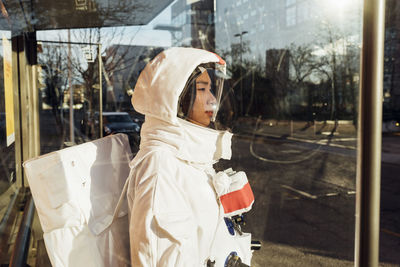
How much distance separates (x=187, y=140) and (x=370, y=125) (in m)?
0.56

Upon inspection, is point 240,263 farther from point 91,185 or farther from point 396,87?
point 396,87

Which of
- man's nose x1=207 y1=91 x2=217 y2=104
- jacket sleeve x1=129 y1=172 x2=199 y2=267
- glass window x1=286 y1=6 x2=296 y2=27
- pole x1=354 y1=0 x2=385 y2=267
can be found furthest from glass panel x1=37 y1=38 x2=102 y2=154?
glass window x1=286 y1=6 x2=296 y2=27

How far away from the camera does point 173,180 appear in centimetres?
108

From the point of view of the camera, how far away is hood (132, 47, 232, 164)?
113 cm

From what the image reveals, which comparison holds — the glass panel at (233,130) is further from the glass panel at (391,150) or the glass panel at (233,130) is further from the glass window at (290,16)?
the glass window at (290,16)

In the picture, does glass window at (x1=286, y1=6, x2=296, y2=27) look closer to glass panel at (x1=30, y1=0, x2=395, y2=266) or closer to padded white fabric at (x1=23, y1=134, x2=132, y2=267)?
glass panel at (x1=30, y1=0, x2=395, y2=266)

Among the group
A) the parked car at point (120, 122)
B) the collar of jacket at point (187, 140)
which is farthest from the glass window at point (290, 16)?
the collar of jacket at point (187, 140)

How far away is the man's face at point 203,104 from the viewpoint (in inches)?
51.4

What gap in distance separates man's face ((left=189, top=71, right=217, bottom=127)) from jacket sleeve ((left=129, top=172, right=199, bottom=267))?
331 mm

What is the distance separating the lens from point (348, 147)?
13.7 metres

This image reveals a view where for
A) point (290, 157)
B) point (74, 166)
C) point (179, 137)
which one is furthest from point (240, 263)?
point (290, 157)

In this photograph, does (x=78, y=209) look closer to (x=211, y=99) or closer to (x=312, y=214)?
(x=211, y=99)

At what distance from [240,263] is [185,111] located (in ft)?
1.91

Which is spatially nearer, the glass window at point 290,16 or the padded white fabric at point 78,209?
the padded white fabric at point 78,209
